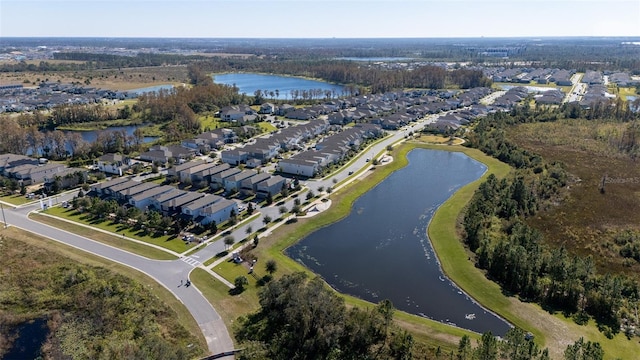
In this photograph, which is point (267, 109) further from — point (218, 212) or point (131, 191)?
point (218, 212)

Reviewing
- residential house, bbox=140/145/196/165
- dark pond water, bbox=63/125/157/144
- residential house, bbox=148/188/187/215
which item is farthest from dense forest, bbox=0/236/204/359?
dark pond water, bbox=63/125/157/144

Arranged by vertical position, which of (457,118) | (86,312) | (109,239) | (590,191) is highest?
(457,118)

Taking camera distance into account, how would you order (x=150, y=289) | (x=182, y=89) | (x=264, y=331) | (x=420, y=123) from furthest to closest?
1. (x=182, y=89)
2. (x=420, y=123)
3. (x=150, y=289)
4. (x=264, y=331)

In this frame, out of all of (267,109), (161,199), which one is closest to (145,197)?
(161,199)

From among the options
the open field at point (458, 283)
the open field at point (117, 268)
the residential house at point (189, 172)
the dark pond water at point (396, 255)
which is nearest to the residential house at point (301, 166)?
the open field at point (458, 283)

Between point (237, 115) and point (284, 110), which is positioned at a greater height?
point (284, 110)

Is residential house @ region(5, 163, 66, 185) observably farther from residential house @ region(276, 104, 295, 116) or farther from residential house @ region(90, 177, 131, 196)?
residential house @ region(276, 104, 295, 116)

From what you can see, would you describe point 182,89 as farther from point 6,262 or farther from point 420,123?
point 6,262

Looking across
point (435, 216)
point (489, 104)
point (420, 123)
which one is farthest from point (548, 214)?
point (489, 104)
